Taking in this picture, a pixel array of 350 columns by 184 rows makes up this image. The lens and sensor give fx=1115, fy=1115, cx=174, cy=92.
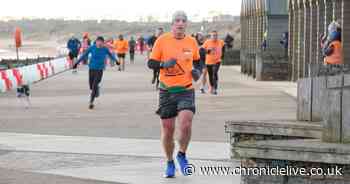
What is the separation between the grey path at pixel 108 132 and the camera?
12234mm

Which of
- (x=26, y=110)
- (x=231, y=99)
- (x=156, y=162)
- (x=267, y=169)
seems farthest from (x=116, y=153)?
(x=231, y=99)

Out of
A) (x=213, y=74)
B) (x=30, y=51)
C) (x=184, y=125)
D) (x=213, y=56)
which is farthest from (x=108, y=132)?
(x=30, y=51)

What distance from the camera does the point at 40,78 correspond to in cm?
3616

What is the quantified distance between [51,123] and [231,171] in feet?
24.3

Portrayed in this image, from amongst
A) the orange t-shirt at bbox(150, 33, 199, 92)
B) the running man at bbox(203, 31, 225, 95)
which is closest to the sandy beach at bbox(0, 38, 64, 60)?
the running man at bbox(203, 31, 225, 95)

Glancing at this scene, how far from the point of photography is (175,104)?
38.4ft

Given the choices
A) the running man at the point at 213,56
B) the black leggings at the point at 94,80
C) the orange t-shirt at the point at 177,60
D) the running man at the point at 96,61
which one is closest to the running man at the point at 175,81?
the orange t-shirt at the point at 177,60

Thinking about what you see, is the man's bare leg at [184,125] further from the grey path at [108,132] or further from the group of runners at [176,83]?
the grey path at [108,132]

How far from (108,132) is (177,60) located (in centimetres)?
552

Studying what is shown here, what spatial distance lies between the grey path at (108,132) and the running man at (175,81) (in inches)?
15.1

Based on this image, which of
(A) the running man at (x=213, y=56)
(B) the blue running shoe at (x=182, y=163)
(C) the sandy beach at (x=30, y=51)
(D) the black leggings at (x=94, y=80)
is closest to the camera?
(B) the blue running shoe at (x=182, y=163)

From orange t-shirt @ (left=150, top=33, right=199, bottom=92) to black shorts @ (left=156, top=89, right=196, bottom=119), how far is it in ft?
0.21

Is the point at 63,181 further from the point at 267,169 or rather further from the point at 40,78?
the point at 40,78

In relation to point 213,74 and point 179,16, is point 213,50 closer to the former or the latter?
point 213,74
